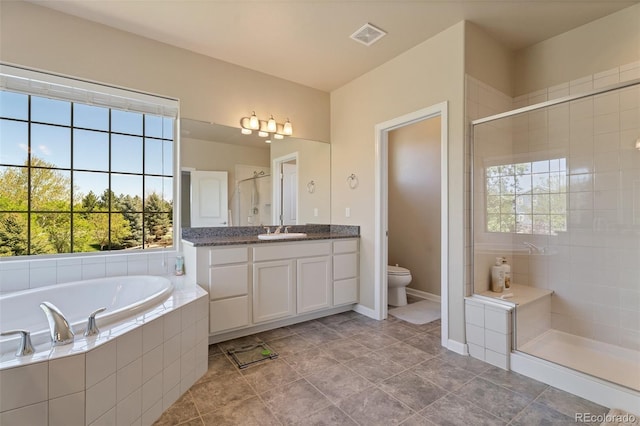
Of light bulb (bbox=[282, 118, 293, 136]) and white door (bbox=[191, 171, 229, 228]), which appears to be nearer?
white door (bbox=[191, 171, 229, 228])

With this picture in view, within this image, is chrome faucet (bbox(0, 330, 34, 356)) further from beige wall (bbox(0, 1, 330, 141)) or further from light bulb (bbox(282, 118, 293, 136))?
light bulb (bbox(282, 118, 293, 136))

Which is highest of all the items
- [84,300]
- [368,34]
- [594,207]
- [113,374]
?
[368,34]

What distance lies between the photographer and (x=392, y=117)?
2.94m

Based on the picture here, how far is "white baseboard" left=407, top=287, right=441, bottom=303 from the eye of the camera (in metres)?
3.80

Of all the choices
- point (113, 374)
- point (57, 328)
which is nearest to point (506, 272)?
point (113, 374)

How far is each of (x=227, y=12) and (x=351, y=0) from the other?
952 millimetres

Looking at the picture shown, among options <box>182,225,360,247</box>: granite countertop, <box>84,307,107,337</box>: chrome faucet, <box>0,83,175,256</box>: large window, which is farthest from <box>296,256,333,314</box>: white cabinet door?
<box>84,307,107,337</box>: chrome faucet

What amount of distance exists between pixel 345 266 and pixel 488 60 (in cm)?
240

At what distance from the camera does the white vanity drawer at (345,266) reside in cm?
320

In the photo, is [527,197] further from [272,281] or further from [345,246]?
[272,281]

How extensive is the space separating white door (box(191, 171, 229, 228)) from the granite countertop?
8 centimetres

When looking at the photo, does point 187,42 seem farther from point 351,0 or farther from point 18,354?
point 18,354

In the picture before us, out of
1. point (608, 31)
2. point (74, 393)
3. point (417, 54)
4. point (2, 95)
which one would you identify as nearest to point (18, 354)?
point (74, 393)

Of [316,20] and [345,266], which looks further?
[345,266]
